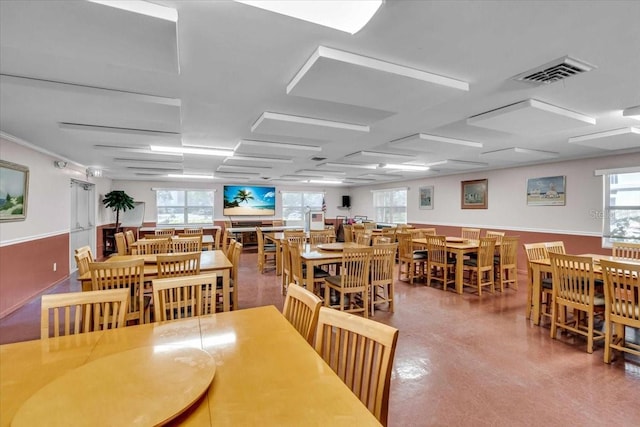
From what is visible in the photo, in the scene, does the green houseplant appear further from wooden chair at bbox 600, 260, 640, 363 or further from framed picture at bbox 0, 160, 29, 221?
wooden chair at bbox 600, 260, 640, 363

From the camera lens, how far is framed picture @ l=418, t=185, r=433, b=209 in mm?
8547

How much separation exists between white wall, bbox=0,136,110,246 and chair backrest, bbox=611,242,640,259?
7.71m

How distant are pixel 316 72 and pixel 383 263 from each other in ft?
8.40

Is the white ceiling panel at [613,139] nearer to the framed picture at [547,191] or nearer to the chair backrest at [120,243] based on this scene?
the framed picture at [547,191]

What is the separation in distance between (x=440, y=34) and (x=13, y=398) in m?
2.36

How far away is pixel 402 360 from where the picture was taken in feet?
8.79

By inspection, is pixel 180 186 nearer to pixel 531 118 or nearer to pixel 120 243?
pixel 120 243

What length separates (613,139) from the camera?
12.5 ft

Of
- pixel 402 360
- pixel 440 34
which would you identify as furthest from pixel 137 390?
pixel 402 360

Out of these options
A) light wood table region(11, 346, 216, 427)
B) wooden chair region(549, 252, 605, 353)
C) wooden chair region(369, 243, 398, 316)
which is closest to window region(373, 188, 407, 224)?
wooden chair region(369, 243, 398, 316)

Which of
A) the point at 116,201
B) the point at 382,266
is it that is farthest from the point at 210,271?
the point at 116,201

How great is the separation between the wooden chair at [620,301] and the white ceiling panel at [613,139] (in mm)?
1916

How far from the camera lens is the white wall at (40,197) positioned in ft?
12.8

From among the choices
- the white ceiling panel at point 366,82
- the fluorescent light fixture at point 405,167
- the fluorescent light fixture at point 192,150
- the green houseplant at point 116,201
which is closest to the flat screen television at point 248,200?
the green houseplant at point 116,201
